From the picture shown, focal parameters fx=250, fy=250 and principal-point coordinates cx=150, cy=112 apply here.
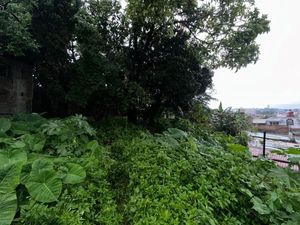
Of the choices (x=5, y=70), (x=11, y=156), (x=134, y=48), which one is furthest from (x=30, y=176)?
(x=5, y=70)

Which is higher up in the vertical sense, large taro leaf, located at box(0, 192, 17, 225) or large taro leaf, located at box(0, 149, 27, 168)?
large taro leaf, located at box(0, 149, 27, 168)

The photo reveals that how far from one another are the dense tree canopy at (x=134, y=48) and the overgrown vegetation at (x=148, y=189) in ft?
10.5

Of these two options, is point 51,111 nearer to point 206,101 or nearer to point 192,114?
point 192,114

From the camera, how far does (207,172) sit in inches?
115

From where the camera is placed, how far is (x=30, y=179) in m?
2.84

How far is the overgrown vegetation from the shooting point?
2.28 m

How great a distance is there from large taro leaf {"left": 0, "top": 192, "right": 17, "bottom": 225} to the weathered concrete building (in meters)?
6.21

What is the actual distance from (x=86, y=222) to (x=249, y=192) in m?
1.67

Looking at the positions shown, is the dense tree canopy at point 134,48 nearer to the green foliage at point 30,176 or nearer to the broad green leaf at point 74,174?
→ the green foliage at point 30,176

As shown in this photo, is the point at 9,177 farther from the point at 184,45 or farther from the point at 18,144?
the point at 184,45

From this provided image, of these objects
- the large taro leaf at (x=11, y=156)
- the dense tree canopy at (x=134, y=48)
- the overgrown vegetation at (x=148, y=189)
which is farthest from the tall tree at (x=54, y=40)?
→ the overgrown vegetation at (x=148, y=189)

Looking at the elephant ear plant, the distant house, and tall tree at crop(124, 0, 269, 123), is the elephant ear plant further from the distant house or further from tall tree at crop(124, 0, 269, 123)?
the distant house

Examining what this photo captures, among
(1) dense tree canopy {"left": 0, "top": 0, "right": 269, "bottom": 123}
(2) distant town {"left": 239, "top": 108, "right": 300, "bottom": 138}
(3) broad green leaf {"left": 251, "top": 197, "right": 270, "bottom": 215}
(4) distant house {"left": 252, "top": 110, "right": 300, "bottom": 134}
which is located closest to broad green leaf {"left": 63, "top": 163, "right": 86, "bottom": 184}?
(3) broad green leaf {"left": 251, "top": 197, "right": 270, "bottom": 215}

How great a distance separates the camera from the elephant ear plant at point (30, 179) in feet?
8.10
